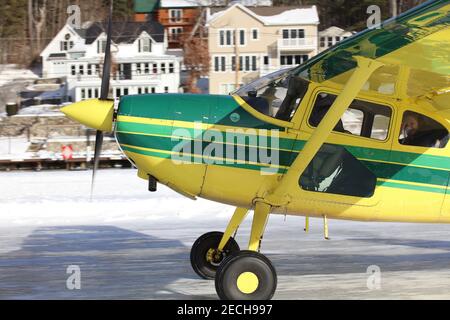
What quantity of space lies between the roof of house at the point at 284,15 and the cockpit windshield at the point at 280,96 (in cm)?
3890

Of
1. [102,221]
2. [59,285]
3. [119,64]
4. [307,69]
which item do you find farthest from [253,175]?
[119,64]

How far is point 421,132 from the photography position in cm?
710

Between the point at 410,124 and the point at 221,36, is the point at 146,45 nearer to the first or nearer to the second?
the point at 221,36

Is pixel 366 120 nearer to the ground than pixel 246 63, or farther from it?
farther from it

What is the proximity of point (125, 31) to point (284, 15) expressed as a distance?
11.3 metres

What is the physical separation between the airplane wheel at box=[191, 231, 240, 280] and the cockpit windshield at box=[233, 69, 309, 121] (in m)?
1.61

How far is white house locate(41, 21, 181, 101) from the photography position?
44.1m

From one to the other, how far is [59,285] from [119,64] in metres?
41.7

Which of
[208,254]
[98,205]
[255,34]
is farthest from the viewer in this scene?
[255,34]

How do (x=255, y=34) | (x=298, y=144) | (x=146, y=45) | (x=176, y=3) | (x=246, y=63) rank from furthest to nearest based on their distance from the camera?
(x=176, y=3)
(x=146, y=45)
(x=255, y=34)
(x=246, y=63)
(x=298, y=144)

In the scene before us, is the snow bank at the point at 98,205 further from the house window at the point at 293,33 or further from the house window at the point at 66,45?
the house window at the point at 66,45

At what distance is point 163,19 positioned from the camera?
57.3m

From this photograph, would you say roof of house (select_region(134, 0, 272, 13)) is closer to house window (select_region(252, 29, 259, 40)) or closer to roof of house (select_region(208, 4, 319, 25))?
roof of house (select_region(208, 4, 319, 25))

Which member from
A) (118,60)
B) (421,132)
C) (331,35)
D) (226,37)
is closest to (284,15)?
(331,35)
